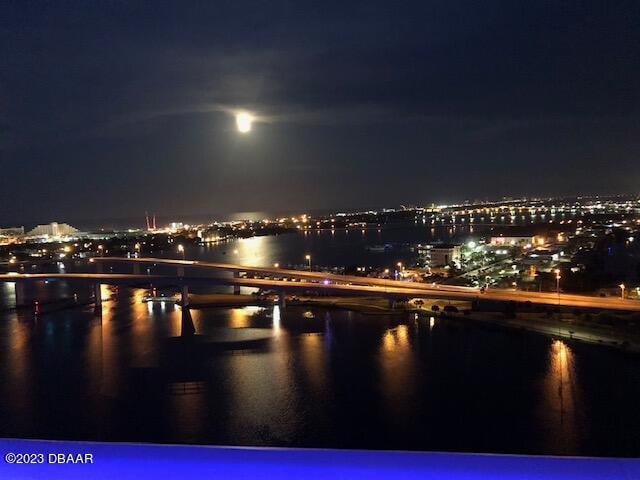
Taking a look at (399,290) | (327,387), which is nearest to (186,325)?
(399,290)

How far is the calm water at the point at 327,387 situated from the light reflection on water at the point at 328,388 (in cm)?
1

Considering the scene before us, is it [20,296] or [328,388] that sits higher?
[20,296]

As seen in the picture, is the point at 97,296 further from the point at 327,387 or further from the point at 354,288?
the point at 327,387

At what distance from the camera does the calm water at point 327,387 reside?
2.91 m

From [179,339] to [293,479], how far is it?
4.98m

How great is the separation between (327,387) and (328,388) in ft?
0.07

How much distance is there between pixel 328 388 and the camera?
12.0 feet

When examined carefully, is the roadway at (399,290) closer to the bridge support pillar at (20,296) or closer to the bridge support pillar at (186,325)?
the bridge support pillar at (20,296)

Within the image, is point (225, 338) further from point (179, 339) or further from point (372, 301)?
point (372, 301)

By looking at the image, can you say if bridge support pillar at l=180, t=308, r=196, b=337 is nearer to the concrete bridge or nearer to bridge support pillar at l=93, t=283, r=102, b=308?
the concrete bridge

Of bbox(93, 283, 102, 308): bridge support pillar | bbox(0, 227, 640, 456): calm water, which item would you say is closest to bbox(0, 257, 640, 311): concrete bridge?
bbox(93, 283, 102, 308): bridge support pillar

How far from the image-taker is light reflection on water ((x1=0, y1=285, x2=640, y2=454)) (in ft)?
9.57

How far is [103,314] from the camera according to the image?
714 cm

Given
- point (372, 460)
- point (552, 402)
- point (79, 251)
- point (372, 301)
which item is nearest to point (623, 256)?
point (372, 301)
